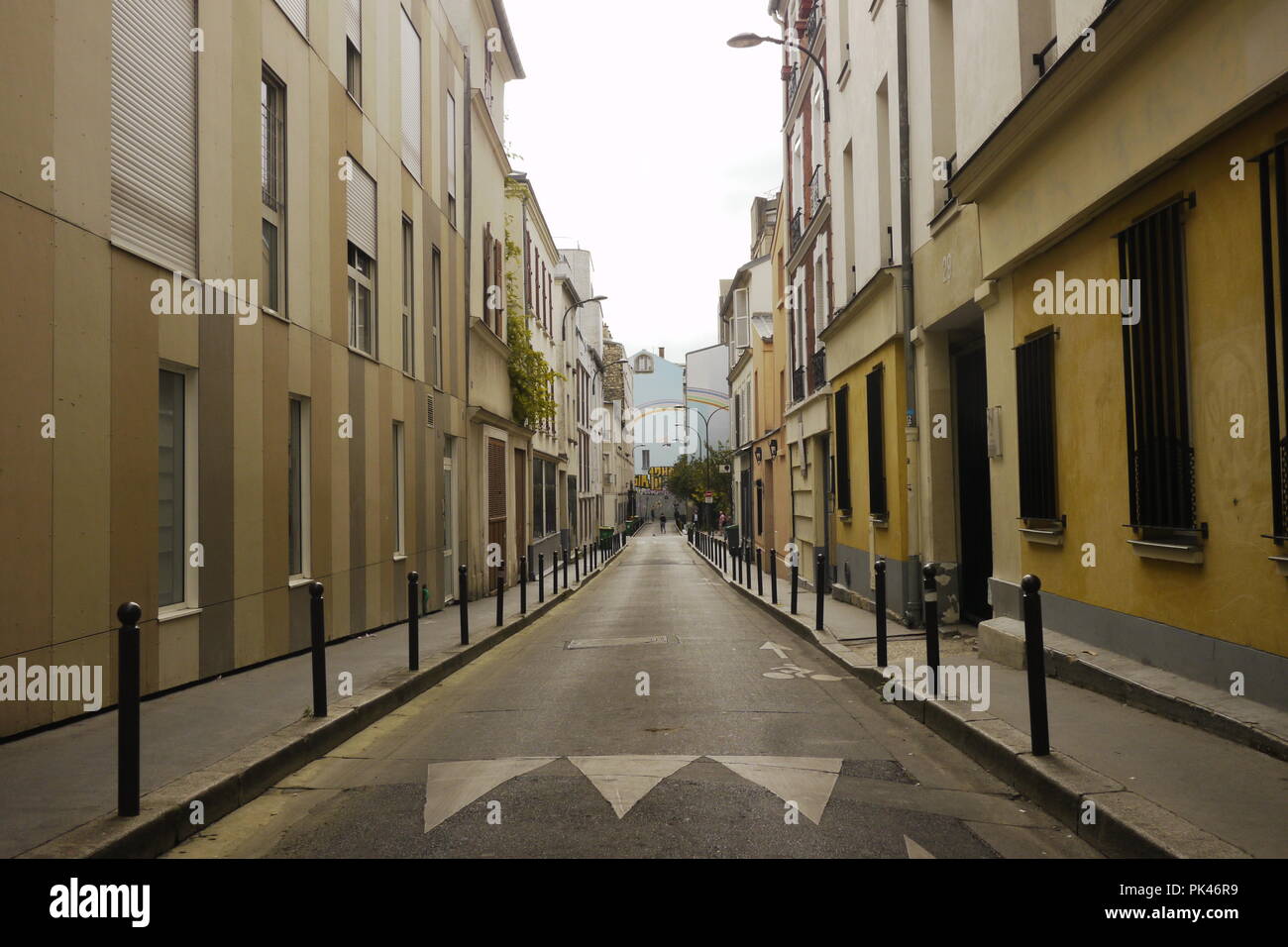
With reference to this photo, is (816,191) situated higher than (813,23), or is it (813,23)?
(813,23)

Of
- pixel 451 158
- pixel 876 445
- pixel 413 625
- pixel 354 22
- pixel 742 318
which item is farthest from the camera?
pixel 742 318

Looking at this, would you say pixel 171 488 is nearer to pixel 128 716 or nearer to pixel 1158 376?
pixel 128 716

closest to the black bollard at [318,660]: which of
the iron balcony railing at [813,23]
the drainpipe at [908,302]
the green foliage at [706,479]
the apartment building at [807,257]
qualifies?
the drainpipe at [908,302]

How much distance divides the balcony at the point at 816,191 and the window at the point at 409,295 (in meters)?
7.61

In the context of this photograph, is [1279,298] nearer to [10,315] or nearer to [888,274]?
[10,315]

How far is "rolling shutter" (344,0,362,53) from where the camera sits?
496 inches

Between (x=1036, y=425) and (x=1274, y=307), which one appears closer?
(x=1274, y=307)

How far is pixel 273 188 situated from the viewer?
10281mm

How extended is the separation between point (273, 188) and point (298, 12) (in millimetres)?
2097

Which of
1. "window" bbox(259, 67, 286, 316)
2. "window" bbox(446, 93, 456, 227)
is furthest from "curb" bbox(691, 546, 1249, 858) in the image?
"window" bbox(446, 93, 456, 227)

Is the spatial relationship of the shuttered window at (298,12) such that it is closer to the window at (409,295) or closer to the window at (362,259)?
the window at (362,259)

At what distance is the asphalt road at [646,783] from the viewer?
4.39m

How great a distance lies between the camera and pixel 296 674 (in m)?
8.93

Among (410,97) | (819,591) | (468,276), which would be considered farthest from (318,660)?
(468,276)
